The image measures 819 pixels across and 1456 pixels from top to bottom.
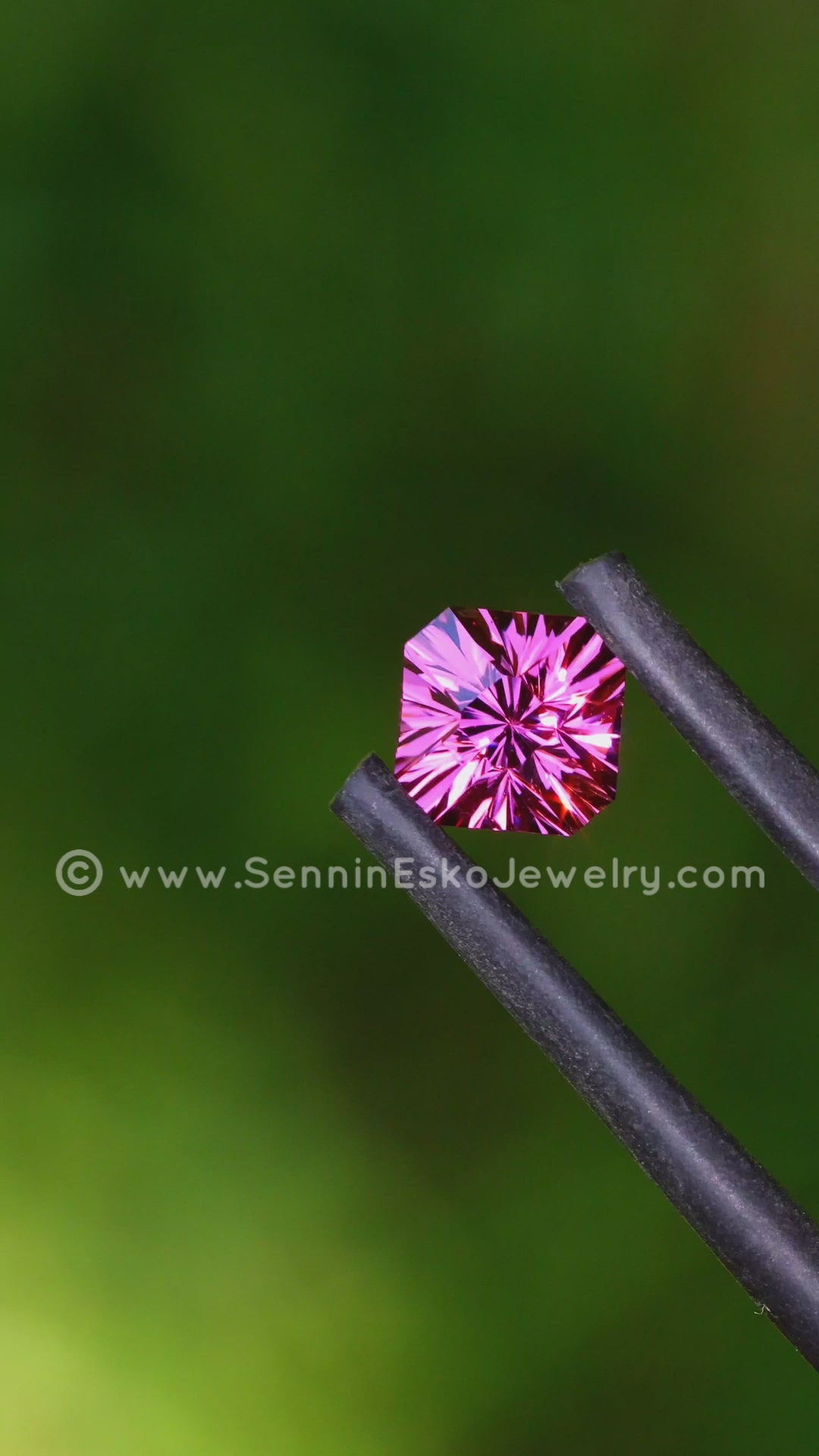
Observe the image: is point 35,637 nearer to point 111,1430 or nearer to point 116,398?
point 116,398

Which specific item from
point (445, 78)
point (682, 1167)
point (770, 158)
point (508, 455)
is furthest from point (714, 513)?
point (682, 1167)

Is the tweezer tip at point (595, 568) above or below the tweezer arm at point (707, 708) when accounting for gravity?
above

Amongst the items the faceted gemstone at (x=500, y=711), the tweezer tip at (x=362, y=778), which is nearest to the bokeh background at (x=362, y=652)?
the faceted gemstone at (x=500, y=711)

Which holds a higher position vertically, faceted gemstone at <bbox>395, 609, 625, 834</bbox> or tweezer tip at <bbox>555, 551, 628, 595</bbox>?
faceted gemstone at <bbox>395, 609, 625, 834</bbox>

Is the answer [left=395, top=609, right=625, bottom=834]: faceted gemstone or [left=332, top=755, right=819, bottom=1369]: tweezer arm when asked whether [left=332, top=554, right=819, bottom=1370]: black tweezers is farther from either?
[left=395, top=609, right=625, bottom=834]: faceted gemstone

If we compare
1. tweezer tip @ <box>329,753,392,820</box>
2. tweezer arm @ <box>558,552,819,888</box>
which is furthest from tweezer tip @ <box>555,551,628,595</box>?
tweezer tip @ <box>329,753,392,820</box>

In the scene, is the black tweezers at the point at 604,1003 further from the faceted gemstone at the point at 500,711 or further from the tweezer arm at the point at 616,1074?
the faceted gemstone at the point at 500,711
